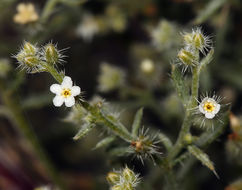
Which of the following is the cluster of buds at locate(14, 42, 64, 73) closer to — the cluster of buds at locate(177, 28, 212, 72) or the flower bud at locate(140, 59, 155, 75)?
the cluster of buds at locate(177, 28, 212, 72)

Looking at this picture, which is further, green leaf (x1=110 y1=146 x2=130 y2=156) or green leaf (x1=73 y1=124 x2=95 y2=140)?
green leaf (x1=110 y1=146 x2=130 y2=156)

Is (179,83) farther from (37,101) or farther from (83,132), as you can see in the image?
(37,101)

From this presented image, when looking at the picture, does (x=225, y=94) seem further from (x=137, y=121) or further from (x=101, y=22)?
(x=137, y=121)

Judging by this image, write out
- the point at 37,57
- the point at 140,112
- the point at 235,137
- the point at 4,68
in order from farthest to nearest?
the point at 4,68, the point at 235,137, the point at 140,112, the point at 37,57

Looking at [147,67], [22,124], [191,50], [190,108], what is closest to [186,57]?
[191,50]

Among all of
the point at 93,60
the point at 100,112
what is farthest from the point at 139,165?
the point at 100,112

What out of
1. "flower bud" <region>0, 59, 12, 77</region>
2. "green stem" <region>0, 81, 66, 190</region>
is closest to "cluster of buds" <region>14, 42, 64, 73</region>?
"flower bud" <region>0, 59, 12, 77</region>
